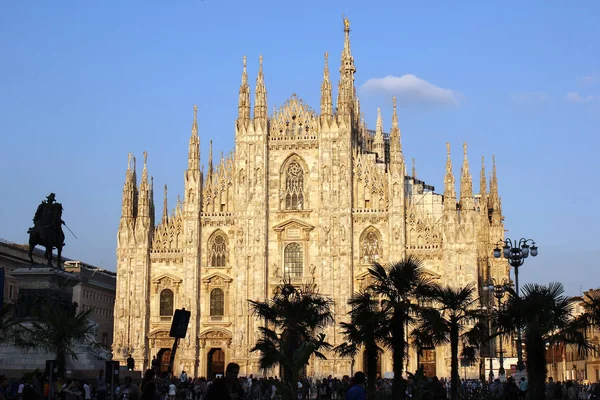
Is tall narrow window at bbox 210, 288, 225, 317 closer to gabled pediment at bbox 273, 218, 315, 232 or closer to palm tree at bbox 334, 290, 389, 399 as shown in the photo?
gabled pediment at bbox 273, 218, 315, 232

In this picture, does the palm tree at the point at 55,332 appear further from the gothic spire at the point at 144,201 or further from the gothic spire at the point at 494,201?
the gothic spire at the point at 494,201

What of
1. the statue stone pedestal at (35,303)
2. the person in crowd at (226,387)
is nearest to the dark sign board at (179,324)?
the statue stone pedestal at (35,303)

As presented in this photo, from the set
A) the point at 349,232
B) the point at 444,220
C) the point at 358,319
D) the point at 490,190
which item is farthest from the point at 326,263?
the point at 358,319

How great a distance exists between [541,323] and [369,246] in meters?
37.5

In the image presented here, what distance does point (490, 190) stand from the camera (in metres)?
81.2

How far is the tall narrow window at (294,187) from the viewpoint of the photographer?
67.6m

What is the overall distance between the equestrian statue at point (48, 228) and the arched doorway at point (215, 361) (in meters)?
34.0

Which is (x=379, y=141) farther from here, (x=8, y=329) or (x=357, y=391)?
(x=357, y=391)

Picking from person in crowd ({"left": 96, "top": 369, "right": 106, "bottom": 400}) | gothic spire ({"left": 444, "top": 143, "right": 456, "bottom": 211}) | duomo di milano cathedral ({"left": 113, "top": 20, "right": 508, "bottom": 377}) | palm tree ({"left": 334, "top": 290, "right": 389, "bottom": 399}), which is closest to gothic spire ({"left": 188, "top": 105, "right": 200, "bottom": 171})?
duomo di milano cathedral ({"left": 113, "top": 20, "right": 508, "bottom": 377})

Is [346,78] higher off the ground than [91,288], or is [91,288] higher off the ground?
[346,78]

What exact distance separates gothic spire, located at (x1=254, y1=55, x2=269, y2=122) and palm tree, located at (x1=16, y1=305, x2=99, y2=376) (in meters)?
37.8

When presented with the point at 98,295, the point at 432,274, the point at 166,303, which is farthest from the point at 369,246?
the point at 98,295

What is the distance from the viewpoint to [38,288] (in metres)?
32.2

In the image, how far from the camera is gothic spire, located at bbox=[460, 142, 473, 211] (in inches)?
2537
